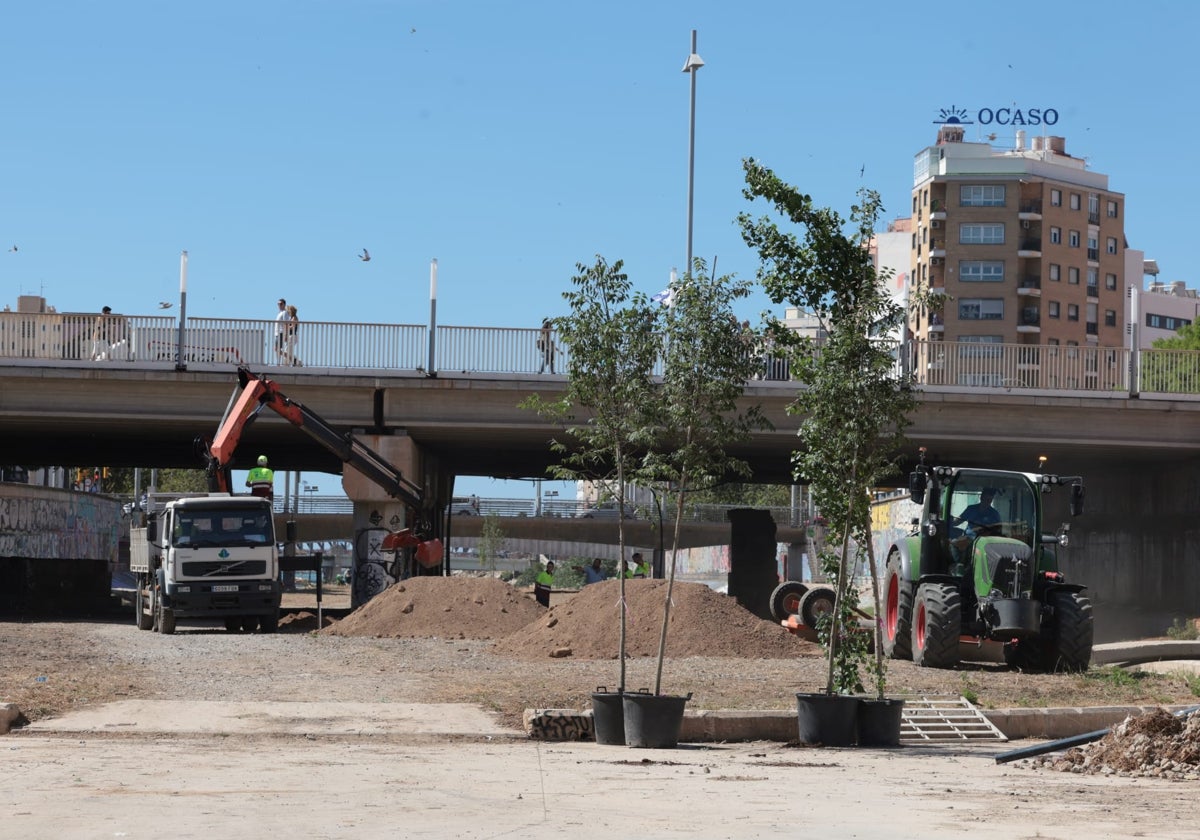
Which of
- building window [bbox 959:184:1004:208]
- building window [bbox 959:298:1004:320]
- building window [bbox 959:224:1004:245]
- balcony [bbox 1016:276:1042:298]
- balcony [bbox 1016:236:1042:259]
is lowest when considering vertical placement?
building window [bbox 959:298:1004:320]

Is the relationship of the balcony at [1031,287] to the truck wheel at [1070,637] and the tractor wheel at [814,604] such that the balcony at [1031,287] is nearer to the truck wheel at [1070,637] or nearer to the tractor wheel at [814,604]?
the tractor wheel at [814,604]

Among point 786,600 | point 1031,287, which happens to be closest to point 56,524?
point 786,600

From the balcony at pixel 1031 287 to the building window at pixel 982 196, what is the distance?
5.93 meters

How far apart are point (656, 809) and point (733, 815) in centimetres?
54

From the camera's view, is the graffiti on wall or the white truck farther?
the graffiti on wall

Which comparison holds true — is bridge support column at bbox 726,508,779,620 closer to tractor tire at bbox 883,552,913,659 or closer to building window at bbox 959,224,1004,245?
tractor tire at bbox 883,552,913,659

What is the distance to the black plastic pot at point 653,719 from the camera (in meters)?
15.1

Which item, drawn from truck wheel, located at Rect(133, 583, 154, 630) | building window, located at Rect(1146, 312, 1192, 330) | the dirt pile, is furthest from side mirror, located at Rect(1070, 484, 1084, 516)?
building window, located at Rect(1146, 312, 1192, 330)

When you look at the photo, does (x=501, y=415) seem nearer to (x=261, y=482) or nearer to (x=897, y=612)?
(x=261, y=482)

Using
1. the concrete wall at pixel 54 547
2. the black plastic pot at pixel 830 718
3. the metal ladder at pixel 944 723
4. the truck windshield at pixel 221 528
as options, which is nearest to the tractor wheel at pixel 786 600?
the truck windshield at pixel 221 528

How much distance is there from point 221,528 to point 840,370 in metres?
20.9

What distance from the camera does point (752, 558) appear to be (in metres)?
50.2

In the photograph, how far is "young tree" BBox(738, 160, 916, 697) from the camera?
50.4 ft

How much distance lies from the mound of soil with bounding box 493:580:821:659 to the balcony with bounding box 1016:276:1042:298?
98.5m
